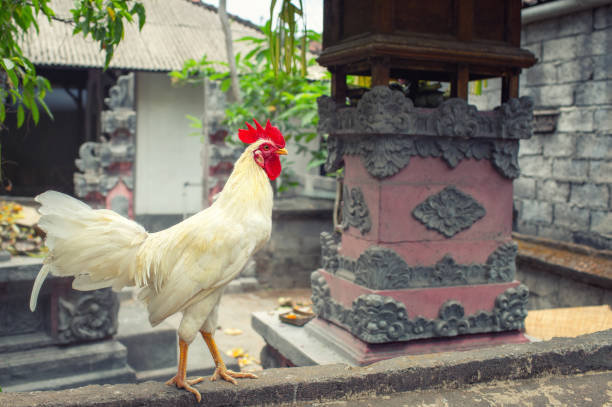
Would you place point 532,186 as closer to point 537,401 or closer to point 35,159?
point 537,401

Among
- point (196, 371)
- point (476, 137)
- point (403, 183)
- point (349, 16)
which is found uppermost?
point (349, 16)

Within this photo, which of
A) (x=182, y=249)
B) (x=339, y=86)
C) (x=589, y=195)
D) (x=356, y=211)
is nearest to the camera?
(x=182, y=249)

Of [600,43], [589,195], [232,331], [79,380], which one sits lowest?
[232,331]

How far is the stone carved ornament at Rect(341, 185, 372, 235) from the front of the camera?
3.85 metres

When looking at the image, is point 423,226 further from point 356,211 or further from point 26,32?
point 26,32

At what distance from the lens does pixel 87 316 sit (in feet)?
15.2

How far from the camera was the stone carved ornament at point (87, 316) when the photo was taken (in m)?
4.56

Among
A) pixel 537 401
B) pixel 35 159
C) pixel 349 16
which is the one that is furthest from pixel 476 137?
pixel 35 159

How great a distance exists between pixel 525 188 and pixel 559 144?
2.34 feet

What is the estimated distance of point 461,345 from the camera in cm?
397

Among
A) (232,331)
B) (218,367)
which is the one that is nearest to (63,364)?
(232,331)

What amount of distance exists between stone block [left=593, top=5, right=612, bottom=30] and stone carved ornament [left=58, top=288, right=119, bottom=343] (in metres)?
5.27

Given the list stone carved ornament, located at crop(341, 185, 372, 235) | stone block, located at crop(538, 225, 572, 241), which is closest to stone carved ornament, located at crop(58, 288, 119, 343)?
stone carved ornament, located at crop(341, 185, 372, 235)

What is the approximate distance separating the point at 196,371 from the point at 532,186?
4.34 meters
